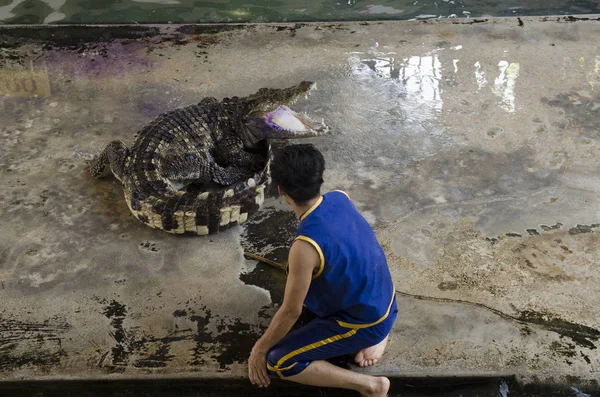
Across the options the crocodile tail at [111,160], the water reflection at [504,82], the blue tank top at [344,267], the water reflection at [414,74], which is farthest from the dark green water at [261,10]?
the blue tank top at [344,267]

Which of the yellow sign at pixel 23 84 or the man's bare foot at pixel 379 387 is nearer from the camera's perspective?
the man's bare foot at pixel 379 387

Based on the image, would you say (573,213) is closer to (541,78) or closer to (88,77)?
(541,78)

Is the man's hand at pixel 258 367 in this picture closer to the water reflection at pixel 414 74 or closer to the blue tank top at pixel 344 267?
the blue tank top at pixel 344 267

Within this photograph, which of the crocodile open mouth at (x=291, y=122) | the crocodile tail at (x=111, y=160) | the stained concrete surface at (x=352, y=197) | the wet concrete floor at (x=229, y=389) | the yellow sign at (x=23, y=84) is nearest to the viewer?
the wet concrete floor at (x=229, y=389)

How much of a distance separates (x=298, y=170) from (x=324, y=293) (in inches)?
18.4

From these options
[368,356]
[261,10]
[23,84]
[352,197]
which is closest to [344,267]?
[368,356]

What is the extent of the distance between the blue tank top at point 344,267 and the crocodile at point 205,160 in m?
0.97

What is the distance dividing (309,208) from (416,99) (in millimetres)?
2309

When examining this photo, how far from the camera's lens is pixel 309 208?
199 cm

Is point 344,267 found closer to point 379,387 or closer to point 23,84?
point 379,387

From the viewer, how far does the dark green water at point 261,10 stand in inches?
217

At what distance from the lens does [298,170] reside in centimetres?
188

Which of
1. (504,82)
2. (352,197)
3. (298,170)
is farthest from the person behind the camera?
(504,82)

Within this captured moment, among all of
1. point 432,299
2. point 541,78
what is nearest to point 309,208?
point 432,299
